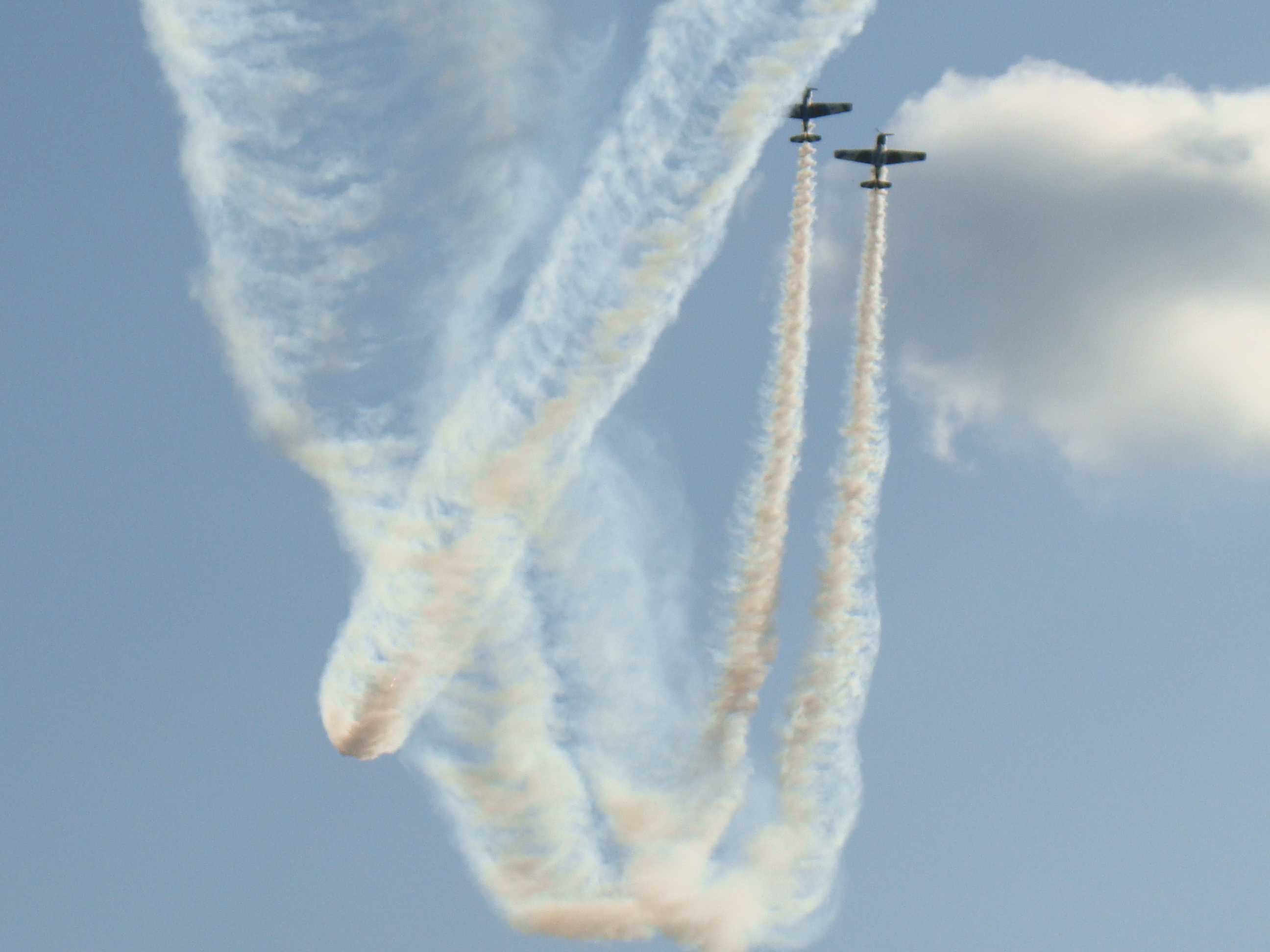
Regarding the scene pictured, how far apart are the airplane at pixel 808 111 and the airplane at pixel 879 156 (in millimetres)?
1932

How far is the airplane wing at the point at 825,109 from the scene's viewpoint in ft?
256

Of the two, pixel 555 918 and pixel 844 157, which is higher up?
pixel 844 157

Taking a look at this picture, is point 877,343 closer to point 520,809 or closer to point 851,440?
point 851,440

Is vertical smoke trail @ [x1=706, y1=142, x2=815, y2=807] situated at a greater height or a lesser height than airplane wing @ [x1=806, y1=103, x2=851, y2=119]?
lesser

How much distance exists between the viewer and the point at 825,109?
78.6m

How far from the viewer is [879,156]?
80.6 metres

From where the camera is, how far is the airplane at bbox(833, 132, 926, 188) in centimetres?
8044

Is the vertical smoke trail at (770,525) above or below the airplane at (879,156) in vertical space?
below

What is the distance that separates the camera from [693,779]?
7712cm

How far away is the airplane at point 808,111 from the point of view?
77000mm

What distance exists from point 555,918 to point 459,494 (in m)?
15.3

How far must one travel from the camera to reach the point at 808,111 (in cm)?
7800

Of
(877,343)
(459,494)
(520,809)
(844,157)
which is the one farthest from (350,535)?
(844,157)

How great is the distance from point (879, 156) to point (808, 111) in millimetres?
3550
